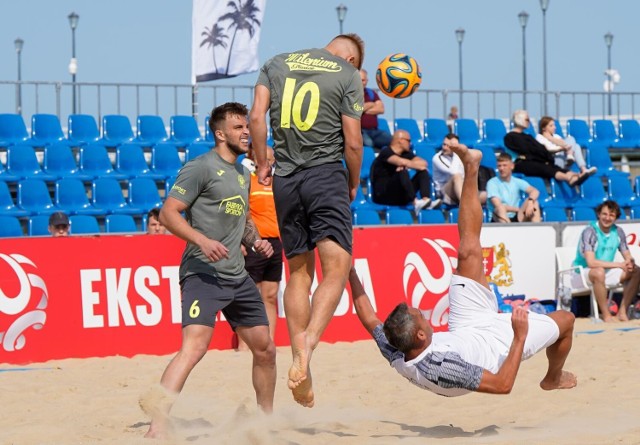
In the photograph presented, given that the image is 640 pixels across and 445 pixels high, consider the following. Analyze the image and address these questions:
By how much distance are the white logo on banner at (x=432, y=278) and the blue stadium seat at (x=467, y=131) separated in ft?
18.8

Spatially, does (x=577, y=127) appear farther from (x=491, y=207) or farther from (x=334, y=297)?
(x=334, y=297)

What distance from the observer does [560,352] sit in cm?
694

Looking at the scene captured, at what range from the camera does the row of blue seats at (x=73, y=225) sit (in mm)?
13000

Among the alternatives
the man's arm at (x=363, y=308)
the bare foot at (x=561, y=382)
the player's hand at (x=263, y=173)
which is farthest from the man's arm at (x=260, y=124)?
the bare foot at (x=561, y=382)

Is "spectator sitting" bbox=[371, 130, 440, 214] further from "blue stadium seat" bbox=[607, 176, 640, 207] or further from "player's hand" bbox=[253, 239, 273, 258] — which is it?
"player's hand" bbox=[253, 239, 273, 258]

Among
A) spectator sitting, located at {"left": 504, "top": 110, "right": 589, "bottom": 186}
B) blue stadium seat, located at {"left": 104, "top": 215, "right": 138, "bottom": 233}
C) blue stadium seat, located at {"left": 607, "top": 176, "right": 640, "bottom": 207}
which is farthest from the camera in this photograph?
blue stadium seat, located at {"left": 607, "top": 176, "right": 640, "bottom": 207}

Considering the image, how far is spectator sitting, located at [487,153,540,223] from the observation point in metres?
14.1

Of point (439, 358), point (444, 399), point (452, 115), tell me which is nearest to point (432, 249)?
point (444, 399)

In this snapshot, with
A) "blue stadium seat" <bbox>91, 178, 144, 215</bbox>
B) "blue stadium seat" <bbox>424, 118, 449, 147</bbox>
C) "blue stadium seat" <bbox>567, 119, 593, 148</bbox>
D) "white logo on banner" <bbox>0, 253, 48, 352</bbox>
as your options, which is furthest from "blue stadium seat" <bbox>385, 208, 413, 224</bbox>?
"white logo on banner" <bbox>0, 253, 48, 352</bbox>

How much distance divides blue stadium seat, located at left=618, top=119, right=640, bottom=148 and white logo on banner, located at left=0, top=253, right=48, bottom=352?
11.7 metres

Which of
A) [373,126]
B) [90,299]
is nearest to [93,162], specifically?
[373,126]

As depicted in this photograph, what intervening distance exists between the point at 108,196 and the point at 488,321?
335 inches

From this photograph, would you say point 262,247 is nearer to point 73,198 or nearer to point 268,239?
point 268,239

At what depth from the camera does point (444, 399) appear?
26.8 ft
